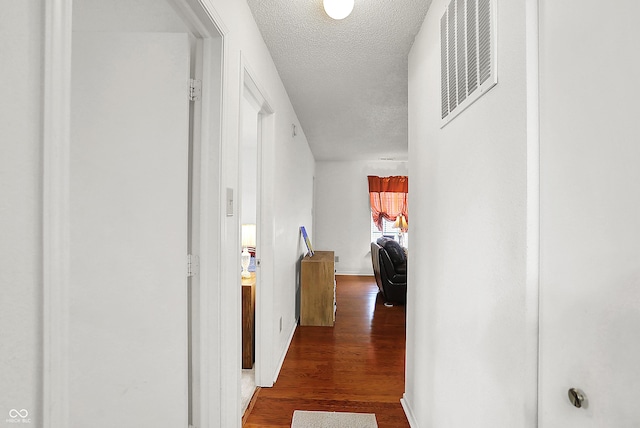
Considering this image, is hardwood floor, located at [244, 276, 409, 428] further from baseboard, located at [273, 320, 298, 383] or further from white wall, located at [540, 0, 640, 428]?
white wall, located at [540, 0, 640, 428]

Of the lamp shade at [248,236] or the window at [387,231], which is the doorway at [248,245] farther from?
the window at [387,231]

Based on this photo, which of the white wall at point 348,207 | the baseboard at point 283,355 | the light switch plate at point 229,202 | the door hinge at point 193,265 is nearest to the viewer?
the door hinge at point 193,265

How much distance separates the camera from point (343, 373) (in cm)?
254

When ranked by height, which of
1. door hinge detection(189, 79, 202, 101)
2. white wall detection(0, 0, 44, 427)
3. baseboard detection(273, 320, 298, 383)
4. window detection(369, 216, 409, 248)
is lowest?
baseboard detection(273, 320, 298, 383)

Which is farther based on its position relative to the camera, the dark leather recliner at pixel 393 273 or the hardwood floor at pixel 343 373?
the dark leather recliner at pixel 393 273

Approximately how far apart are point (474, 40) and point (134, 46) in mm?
1324

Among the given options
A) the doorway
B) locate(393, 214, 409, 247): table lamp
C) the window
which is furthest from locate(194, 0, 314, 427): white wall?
locate(393, 214, 409, 247): table lamp

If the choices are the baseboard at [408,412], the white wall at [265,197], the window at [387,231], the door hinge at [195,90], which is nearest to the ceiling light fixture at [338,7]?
the white wall at [265,197]

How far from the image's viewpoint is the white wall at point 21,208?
19.6 inches

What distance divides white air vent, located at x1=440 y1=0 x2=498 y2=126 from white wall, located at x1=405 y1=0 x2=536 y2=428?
42 mm

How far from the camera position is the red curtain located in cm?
658

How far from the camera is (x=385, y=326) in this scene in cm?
367

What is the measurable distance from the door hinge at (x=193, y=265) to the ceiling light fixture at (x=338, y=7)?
1374 mm

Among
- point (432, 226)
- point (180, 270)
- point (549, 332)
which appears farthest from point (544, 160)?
point (180, 270)
